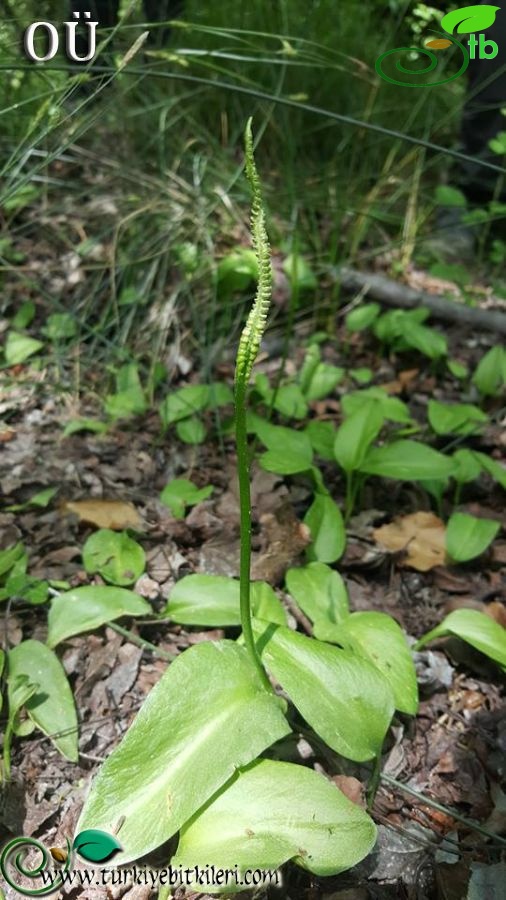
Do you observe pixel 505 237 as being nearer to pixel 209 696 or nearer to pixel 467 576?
pixel 467 576

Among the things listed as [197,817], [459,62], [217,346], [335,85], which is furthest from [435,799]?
[459,62]

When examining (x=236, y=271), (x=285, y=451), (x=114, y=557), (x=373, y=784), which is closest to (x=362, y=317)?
(x=236, y=271)

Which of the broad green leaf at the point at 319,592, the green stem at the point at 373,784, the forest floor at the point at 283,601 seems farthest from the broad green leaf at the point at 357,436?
the green stem at the point at 373,784

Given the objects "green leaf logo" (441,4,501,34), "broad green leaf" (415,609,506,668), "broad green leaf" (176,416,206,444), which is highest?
"green leaf logo" (441,4,501,34)

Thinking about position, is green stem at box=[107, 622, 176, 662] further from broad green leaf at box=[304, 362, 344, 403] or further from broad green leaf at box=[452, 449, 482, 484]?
broad green leaf at box=[304, 362, 344, 403]

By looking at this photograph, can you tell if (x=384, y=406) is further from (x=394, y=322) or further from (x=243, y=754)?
(x=243, y=754)

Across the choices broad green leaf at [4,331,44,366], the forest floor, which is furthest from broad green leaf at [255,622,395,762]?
broad green leaf at [4,331,44,366]
